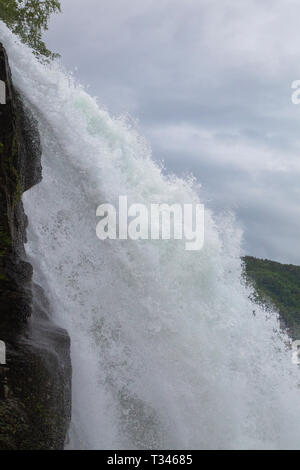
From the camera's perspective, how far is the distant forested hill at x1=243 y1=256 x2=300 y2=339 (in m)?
48.2

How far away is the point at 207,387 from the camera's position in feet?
32.1

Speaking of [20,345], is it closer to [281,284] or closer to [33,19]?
[33,19]

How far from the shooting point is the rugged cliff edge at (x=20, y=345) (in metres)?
6.11

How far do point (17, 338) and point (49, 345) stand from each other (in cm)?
54

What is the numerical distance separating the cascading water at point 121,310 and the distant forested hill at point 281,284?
3562 centimetres

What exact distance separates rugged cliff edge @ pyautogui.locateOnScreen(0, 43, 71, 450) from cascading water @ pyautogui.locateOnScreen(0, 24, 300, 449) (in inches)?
49.7

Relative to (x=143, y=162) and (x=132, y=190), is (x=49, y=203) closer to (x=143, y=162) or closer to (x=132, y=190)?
(x=132, y=190)

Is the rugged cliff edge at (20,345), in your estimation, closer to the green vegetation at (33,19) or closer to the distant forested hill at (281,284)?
the green vegetation at (33,19)

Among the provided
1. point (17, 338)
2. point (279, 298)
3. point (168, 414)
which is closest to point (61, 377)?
point (17, 338)

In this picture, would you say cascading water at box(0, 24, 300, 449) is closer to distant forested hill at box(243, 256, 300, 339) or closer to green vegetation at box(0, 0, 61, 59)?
green vegetation at box(0, 0, 61, 59)

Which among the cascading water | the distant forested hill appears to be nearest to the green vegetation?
the cascading water

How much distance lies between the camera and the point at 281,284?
56.7 meters

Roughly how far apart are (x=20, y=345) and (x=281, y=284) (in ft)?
174

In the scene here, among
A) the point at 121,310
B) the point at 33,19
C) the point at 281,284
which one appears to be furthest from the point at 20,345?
the point at 281,284
